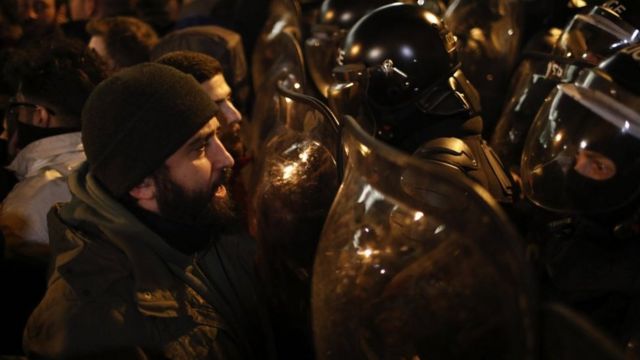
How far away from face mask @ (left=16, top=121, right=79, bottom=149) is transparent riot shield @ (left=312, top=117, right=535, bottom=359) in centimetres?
187

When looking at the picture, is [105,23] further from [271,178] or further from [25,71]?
[271,178]

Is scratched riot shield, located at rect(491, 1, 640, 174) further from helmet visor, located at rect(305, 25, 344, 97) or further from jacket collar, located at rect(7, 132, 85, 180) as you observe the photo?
jacket collar, located at rect(7, 132, 85, 180)

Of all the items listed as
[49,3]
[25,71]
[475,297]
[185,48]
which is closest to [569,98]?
[475,297]

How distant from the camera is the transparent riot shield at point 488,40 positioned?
14.8 ft

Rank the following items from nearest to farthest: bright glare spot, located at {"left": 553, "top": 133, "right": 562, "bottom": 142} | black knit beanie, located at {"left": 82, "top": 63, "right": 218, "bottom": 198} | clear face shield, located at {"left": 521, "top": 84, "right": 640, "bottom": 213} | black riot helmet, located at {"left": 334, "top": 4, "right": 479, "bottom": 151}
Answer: black knit beanie, located at {"left": 82, "top": 63, "right": 218, "bottom": 198}, clear face shield, located at {"left": 521, "top": 84, "right": 640, "bottom": 213}, bright glare spot, located at {"left": 553, "top": 133, "right": 562, "bottom": 142}, black riot helmet, located at {"left": 334, "top": 4, "right": 479, "bottom": 151}

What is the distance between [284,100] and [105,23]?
2.39m

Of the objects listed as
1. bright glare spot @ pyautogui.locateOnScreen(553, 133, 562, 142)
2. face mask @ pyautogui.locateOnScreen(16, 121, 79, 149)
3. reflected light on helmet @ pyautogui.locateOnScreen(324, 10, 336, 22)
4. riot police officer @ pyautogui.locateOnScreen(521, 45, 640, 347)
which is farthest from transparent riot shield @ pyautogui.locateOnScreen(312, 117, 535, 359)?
reflected light on helmet @ pyautogui.locateOnScreen(324, 10, 336, 22)

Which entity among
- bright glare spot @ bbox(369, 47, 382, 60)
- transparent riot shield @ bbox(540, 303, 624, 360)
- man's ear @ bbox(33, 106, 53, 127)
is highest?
transparent riot shield @ bbox(540, 303, 624, 360)

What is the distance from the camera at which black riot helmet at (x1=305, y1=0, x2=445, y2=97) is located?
4.44 meters

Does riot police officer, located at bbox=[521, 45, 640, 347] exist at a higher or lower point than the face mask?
higher

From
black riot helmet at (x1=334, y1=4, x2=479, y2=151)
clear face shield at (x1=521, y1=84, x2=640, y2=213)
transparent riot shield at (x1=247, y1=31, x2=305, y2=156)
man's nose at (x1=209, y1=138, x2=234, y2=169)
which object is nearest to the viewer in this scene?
man's nose at (x1=209, y1=138, x2=234, y2=169)

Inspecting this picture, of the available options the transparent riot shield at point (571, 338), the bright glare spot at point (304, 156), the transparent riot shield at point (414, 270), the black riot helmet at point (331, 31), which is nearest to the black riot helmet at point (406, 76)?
the bright glare spot at point (304, 156)

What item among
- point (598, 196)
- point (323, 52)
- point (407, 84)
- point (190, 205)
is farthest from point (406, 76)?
point (323, 52)

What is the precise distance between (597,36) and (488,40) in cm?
129
